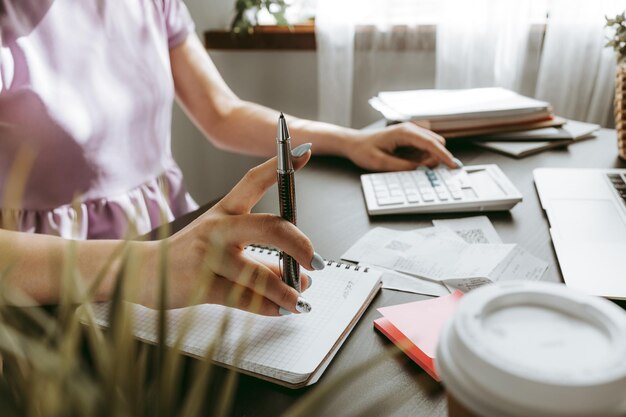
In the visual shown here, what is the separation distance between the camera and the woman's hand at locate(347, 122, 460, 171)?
3.38ft

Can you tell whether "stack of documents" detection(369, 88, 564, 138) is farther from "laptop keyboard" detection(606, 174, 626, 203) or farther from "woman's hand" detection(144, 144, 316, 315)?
"woman's hand" detection(144, 144, 316, 315)

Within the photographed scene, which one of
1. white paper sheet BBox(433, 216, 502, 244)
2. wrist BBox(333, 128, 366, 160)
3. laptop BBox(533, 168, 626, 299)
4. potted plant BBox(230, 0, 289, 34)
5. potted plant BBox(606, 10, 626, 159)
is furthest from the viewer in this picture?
potted plant BBox(230, 0, 289, 34)

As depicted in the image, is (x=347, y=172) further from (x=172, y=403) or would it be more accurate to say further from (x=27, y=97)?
(x=172, y=403)

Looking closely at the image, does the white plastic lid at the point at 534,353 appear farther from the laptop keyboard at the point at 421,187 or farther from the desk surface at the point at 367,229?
the laptop keyboard at the point at 421,187

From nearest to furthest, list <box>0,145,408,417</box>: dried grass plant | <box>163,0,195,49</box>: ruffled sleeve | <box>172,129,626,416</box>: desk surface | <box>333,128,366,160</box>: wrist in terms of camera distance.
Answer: <box>0,145,408,417</box>: dried grass plant < <box>172,129,626,416</box>: desk surface < <box>333,128,366,160</box>: wrist < <box>163,0,195,49</box>: ruffled sleeve

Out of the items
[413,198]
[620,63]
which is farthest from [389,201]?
[620,63]

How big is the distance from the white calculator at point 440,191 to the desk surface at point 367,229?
0.02 meters

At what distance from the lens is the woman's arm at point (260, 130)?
3.45 feet

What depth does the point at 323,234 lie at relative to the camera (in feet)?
2.71

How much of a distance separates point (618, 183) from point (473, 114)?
0.34 meters

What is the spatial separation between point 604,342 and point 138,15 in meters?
1.07

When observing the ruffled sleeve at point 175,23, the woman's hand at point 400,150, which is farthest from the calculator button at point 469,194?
the ruffled sleeve at point 175,23

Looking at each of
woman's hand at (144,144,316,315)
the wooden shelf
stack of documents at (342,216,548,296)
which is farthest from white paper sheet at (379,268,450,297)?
the wooden shelf

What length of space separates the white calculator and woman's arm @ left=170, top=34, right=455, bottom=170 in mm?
48
